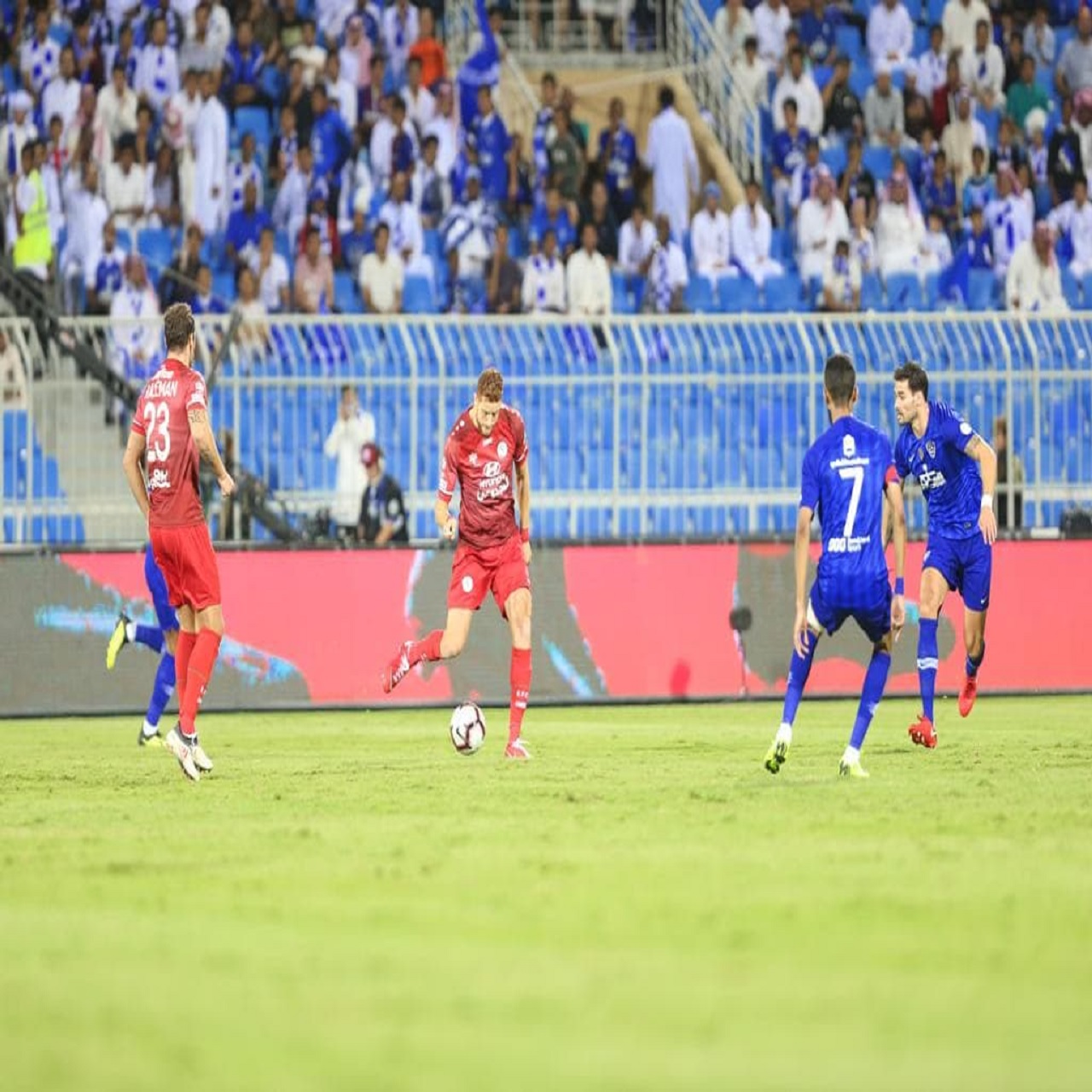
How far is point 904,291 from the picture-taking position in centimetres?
2553

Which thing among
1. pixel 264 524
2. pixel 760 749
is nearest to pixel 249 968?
pixel 760 749

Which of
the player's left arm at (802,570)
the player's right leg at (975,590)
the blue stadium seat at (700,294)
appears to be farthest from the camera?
the blue stadium seat at (700,294)

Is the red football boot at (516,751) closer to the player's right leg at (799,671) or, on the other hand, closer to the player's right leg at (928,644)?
the player's right leg at (799,671)

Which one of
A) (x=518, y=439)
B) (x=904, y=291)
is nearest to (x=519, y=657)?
(x=518, y=439)

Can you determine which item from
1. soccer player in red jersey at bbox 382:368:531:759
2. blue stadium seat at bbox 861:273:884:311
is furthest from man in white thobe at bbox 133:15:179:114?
soccer player in red jersey at bbox 382:368:531:759

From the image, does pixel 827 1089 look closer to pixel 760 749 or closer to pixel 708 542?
pixel 760 749

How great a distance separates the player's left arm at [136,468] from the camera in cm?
1353

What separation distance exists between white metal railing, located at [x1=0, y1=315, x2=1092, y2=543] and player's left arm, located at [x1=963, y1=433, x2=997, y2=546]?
17.5ft

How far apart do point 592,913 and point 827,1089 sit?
2.69 m

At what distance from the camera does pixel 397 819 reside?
11047 millimetres

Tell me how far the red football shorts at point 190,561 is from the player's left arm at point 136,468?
0.19 metres

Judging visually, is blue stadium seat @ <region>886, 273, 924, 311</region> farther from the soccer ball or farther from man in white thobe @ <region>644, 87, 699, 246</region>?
the soccer ball

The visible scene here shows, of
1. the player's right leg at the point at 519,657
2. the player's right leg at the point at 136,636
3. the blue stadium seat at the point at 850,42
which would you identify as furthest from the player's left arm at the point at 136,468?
the blue stadium seat at the point at 850,42

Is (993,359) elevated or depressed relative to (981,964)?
elevated
